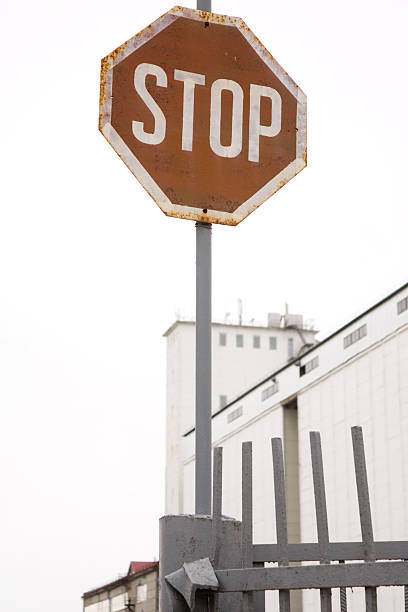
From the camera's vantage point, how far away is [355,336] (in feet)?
159

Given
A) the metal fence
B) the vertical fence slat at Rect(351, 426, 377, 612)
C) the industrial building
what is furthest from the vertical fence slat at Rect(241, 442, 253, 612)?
the industrial building

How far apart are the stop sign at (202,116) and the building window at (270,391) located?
5423 cm

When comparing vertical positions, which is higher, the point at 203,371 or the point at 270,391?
the point at 270,391

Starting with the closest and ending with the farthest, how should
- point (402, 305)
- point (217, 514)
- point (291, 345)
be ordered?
point (217, 514), point (402, 305), point (291, 345)

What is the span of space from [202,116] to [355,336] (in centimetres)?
4501

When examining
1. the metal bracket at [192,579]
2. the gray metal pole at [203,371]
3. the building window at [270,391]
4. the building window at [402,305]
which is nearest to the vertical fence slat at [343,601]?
the metal bracket at [192,579]

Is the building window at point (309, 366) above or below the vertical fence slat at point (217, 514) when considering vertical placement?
above

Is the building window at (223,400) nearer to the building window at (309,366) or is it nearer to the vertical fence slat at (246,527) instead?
the building window at (309,366)

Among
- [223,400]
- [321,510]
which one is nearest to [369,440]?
[223,400]

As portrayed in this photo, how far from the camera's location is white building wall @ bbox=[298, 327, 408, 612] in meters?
42.9

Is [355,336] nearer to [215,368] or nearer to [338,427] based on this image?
[338,427]

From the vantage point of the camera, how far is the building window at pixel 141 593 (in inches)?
3070

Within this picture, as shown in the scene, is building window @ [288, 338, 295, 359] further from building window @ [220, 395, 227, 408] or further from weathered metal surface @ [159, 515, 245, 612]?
weathered metal surface @ [159, 515, 245, 612]

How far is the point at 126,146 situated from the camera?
3916 mm
